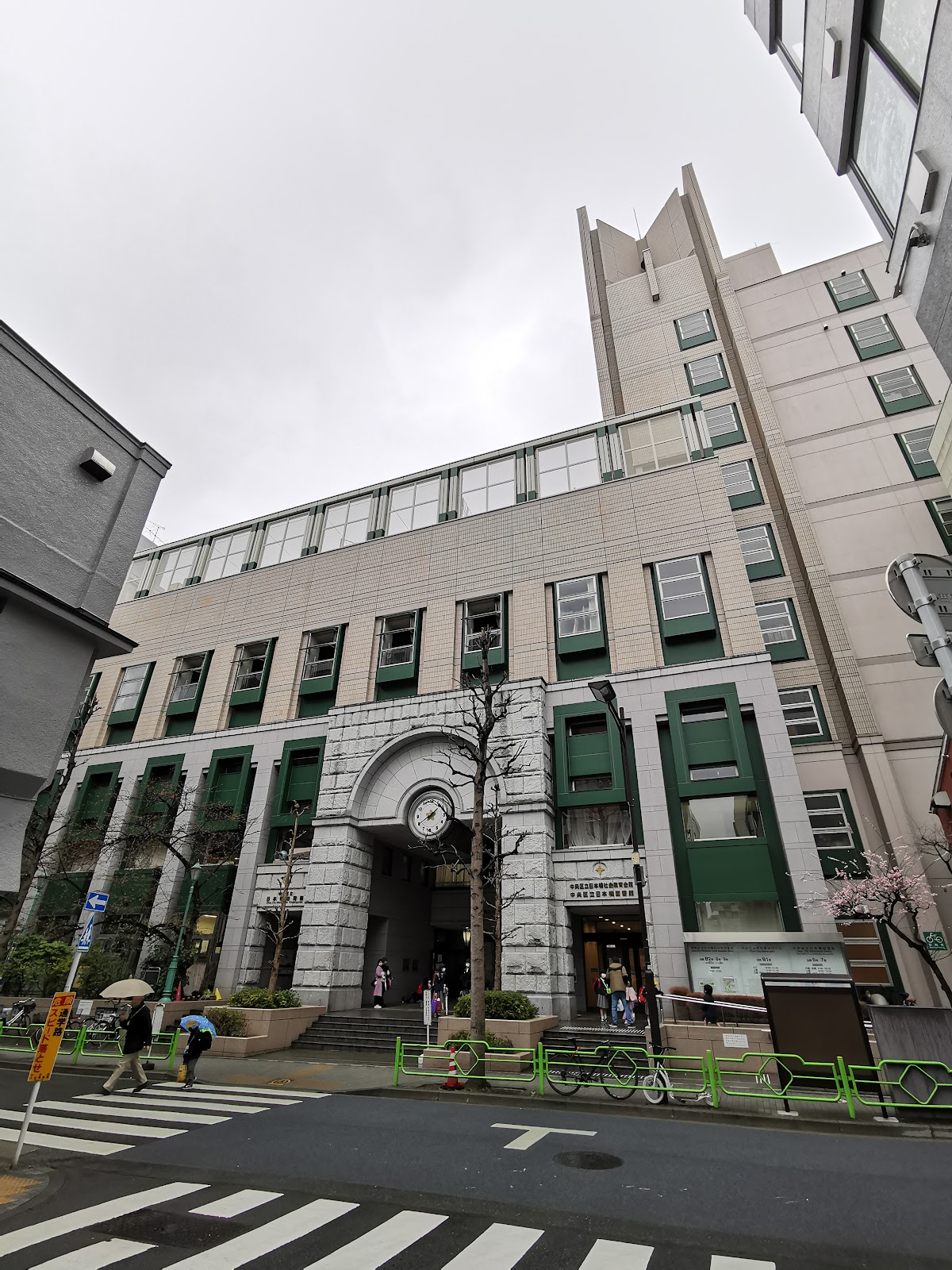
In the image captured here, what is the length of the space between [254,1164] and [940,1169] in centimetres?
914

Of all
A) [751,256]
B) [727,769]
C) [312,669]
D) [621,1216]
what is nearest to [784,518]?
[727,769]

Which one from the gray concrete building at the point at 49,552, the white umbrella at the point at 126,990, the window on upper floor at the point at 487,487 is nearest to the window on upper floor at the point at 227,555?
the window on upper floor at the point at 487,487

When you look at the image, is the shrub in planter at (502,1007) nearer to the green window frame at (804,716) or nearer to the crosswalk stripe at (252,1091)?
the crosswalk stripe at (252,1091)

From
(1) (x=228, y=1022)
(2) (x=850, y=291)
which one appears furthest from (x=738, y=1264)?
(2) (x=850, y=291)

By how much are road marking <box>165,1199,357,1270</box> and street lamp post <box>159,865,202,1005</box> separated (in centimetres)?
1741

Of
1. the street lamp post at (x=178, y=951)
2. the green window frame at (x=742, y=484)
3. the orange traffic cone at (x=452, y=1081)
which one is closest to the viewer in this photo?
the orange traffic cone at (x=452, y=1081)

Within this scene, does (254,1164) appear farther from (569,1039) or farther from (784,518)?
(784,518)

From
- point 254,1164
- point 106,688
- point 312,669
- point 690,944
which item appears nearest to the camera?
point 254,1164

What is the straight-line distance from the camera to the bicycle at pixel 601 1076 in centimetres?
1301

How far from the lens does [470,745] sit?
2647cm

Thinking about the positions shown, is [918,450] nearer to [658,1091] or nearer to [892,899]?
[892,899]

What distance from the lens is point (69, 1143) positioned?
9.25 metres

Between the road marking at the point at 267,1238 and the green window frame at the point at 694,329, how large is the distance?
4737cm

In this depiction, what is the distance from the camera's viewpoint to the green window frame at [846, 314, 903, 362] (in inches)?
1455
